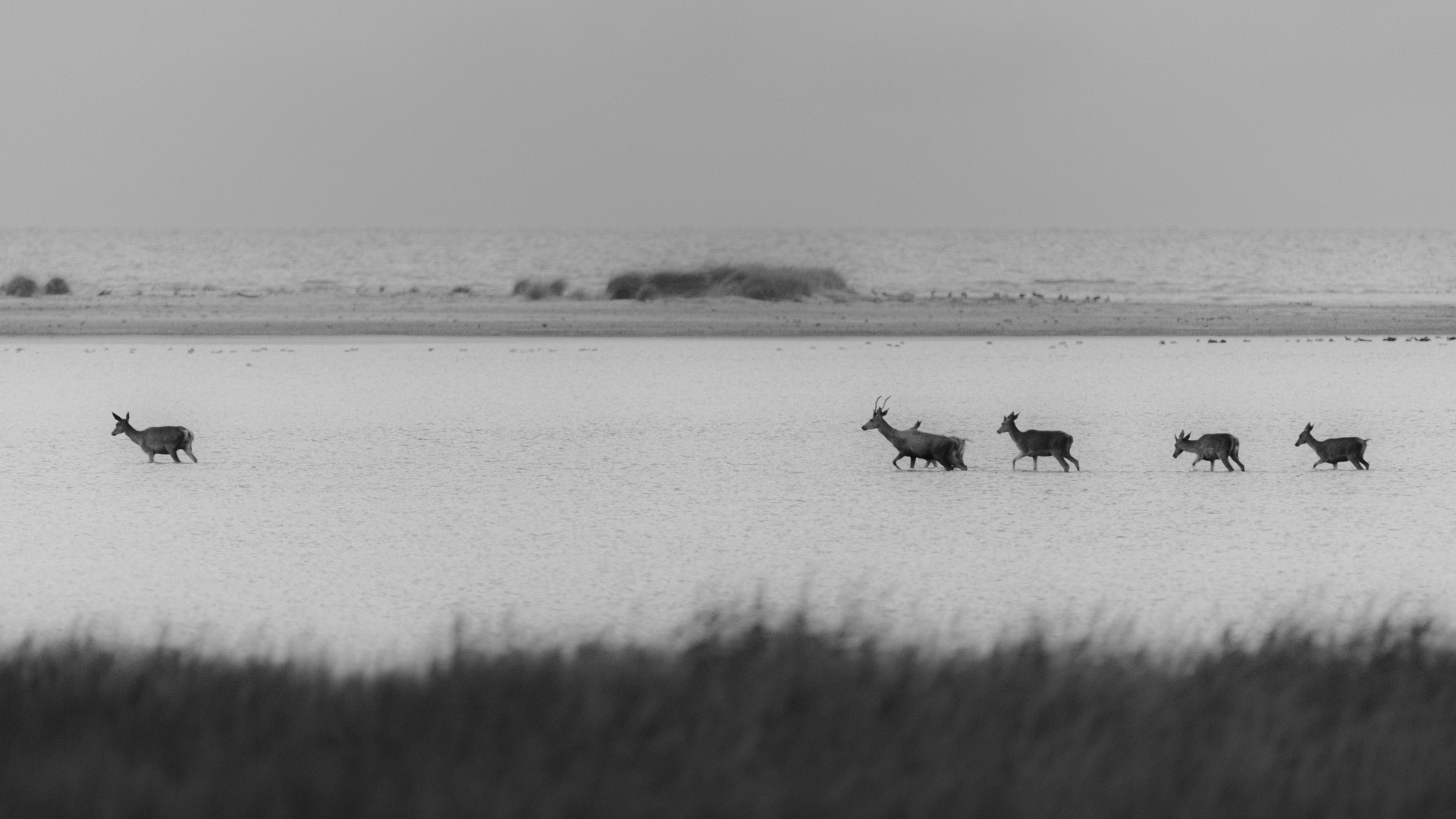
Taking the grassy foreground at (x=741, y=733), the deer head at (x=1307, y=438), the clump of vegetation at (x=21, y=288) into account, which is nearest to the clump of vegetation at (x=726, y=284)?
the clump of vegetation at (x=21, y=288)

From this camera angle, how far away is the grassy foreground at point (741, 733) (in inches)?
193

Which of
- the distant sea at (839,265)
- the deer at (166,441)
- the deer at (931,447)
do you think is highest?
the deer at (931,447)

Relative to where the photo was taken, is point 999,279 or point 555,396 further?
point 999,279

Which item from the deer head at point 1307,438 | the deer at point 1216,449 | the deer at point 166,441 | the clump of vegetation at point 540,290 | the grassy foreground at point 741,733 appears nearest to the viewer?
the grassy foreground at point 741,733

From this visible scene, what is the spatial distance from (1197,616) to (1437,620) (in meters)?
1.10

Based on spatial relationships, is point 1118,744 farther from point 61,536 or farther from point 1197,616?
point 61,536

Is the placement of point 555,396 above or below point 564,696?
below

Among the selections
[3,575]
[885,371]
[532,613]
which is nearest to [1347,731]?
[532,613]

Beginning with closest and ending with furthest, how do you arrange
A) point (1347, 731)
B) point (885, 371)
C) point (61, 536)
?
1. point (1347, 731)
2. point (61, 536)
3. point (885, 371)

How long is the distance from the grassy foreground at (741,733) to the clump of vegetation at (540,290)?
146 ft

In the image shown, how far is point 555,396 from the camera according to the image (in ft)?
75.2

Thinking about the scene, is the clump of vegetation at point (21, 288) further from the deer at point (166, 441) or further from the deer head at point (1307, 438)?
the deer head at point (1307, 438)

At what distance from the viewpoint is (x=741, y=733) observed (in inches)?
218

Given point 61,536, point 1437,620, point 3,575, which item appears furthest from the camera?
point 61,536
